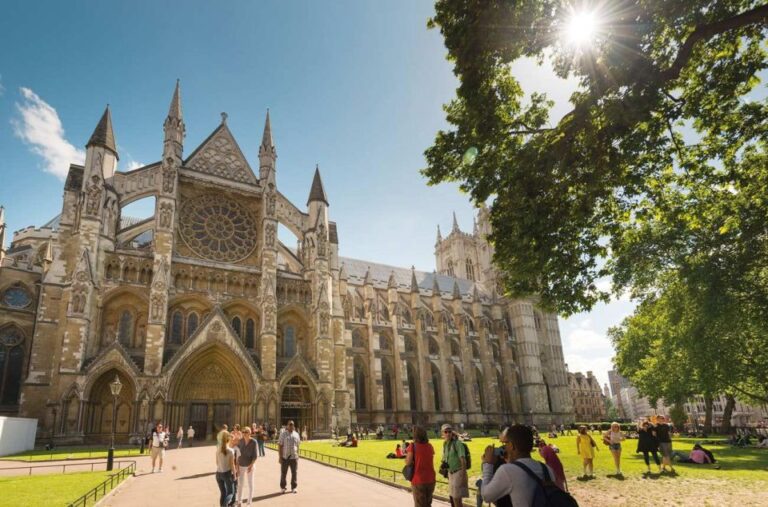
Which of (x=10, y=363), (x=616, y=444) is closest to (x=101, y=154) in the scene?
(x=10, y=363)

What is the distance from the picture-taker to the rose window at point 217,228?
32.7m

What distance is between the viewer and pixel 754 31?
895 centimetres

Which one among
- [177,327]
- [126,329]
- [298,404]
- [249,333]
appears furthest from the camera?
[249,333]

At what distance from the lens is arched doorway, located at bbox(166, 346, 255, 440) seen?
28734 millimetres

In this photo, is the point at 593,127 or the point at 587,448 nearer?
the point at 593,127

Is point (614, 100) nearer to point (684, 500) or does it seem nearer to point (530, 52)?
point (530, 52)

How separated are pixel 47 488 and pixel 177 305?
65.1ft

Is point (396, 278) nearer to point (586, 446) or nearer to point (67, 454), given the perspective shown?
point (67, 454)

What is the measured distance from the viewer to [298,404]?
30828 mm

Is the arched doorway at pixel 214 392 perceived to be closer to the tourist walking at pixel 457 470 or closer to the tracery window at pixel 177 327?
the tracery window at pixel 177 327

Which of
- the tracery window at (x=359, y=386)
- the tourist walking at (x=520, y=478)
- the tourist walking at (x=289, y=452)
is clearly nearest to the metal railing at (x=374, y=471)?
the tourist walking at (x=289, y=452)

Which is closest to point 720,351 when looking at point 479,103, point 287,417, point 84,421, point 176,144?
point 479,103

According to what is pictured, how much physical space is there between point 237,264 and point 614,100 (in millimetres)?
28812

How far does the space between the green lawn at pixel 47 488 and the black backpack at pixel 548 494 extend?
996 centimetres
